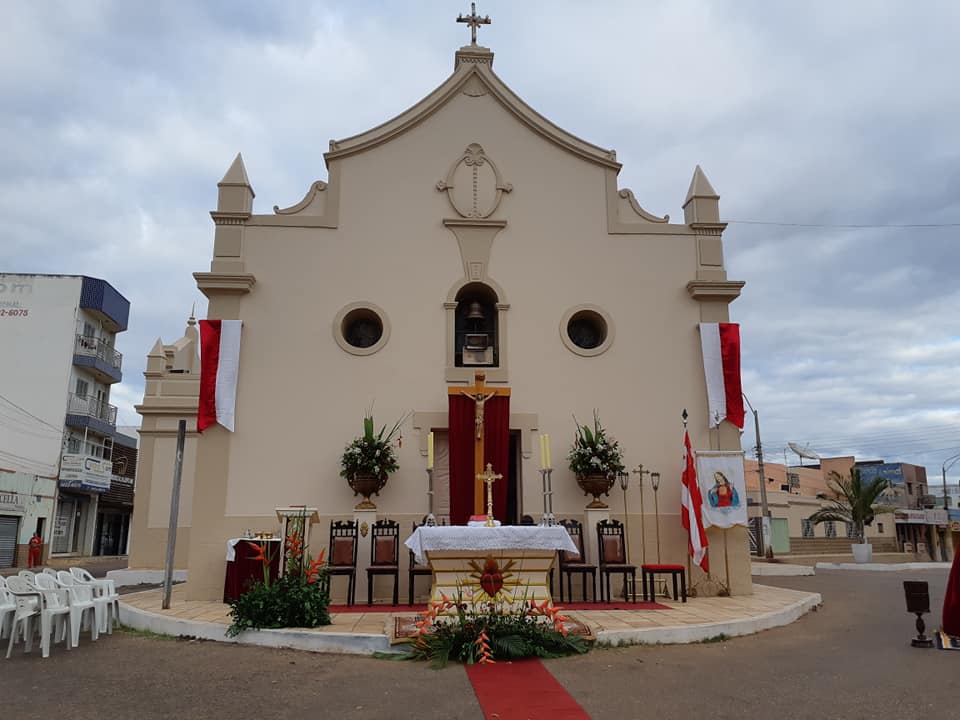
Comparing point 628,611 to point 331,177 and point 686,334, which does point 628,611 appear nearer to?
point 686,334

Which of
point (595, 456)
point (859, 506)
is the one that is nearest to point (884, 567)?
point (859, 506)

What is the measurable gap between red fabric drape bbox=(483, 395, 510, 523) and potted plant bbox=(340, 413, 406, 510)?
1481mm

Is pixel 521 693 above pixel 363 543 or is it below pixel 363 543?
below

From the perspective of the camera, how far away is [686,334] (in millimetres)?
→ 12852

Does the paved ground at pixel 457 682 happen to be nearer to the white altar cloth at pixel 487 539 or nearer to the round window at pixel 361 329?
the white altar cloth at pixel 487 539

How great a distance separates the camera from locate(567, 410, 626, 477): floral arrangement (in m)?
11.6

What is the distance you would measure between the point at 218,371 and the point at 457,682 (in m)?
7.16

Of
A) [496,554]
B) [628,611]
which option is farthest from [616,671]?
[628,611]

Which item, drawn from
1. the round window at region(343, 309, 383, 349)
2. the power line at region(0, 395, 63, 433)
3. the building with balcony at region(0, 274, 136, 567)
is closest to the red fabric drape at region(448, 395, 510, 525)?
the round window at region(343, 309, 383, 349)

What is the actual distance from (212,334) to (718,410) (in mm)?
8297

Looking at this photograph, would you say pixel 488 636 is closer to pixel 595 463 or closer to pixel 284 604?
pixel 284 604

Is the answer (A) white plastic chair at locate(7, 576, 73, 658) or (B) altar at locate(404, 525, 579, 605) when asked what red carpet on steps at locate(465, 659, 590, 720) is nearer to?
(B) altar at locate(404, 525, 579, 605)

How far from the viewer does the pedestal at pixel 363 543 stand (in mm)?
11391

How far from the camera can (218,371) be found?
11.8 m
